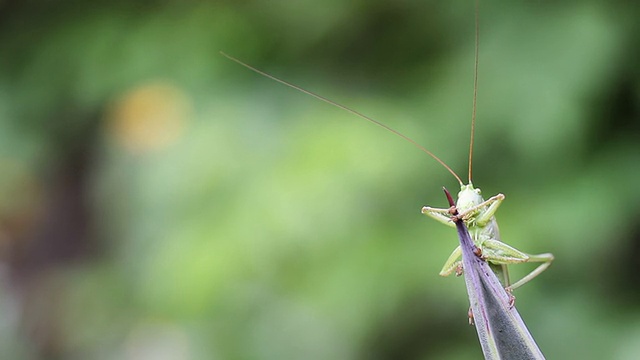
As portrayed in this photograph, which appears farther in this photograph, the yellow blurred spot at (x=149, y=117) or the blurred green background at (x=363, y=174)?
the yellow blurred spot at (x=149, y=117)

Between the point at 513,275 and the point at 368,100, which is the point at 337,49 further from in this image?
the point at 513,275

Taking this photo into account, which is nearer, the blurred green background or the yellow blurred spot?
the blurred green background

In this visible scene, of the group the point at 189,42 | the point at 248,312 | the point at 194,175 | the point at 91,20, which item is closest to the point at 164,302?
the point at 248,312

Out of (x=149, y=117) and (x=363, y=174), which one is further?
(x=149, y=117)

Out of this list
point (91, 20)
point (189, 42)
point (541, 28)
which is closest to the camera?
point (541, 28)

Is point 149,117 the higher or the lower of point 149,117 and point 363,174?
the higher
